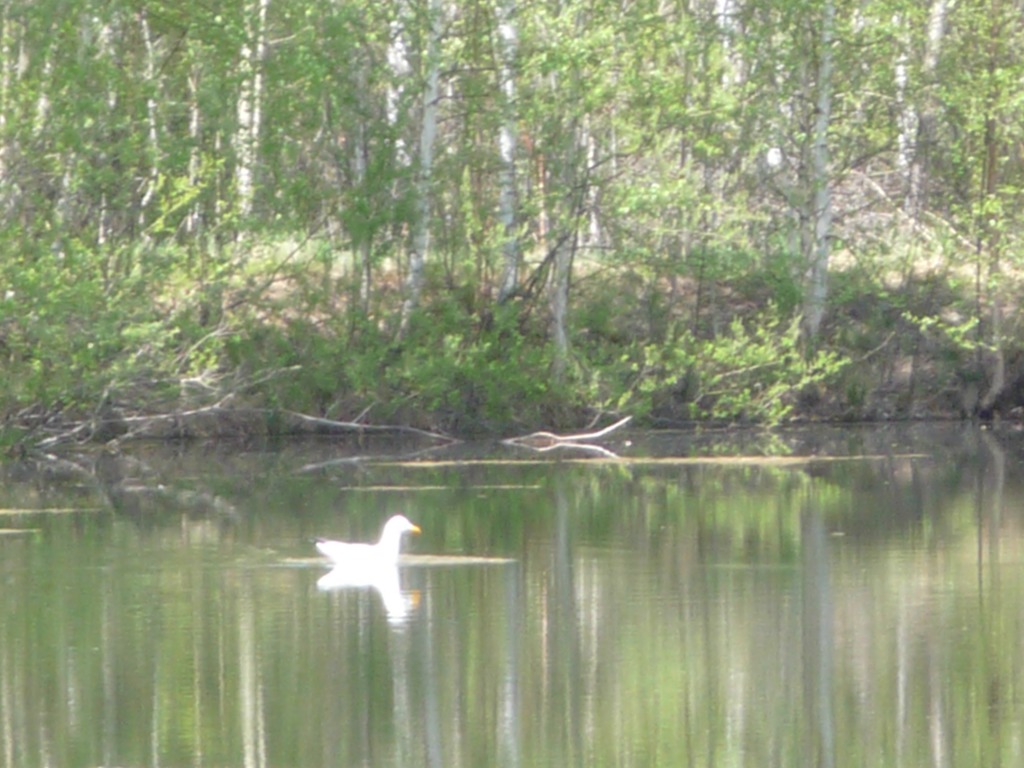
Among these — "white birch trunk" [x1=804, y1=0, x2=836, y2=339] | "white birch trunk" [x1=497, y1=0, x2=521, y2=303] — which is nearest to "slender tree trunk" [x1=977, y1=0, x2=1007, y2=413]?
"white birch trunk" [x1=804, y1=0, x2=836, y2=339]

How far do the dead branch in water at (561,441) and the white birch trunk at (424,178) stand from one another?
248cm

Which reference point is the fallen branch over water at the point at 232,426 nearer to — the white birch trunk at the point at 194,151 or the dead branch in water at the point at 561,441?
the dead branch in water at the point at 561,441

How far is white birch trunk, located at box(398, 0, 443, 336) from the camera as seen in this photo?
100 feet

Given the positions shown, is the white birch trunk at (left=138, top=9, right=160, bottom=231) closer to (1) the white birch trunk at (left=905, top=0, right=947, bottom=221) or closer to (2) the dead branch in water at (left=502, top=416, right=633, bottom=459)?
(2) the dead branch in water at (left=502, top=416, right=633, bottom=459)

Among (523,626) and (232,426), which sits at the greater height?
(232,426)

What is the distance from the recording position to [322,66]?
2875 centimetres

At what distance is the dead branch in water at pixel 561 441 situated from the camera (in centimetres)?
2919

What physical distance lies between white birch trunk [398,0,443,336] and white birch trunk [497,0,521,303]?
1000 millimetres

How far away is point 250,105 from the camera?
100 ft

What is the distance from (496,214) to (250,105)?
415cm

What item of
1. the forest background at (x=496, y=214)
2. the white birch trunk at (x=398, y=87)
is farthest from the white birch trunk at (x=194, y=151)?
the white birch trunk at (x=398, y=87)

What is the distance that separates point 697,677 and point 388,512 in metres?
9.25

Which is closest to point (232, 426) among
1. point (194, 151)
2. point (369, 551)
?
point (194, 151)

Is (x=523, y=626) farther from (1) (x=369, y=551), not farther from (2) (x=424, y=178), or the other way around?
(2) (x=424, y=178)
